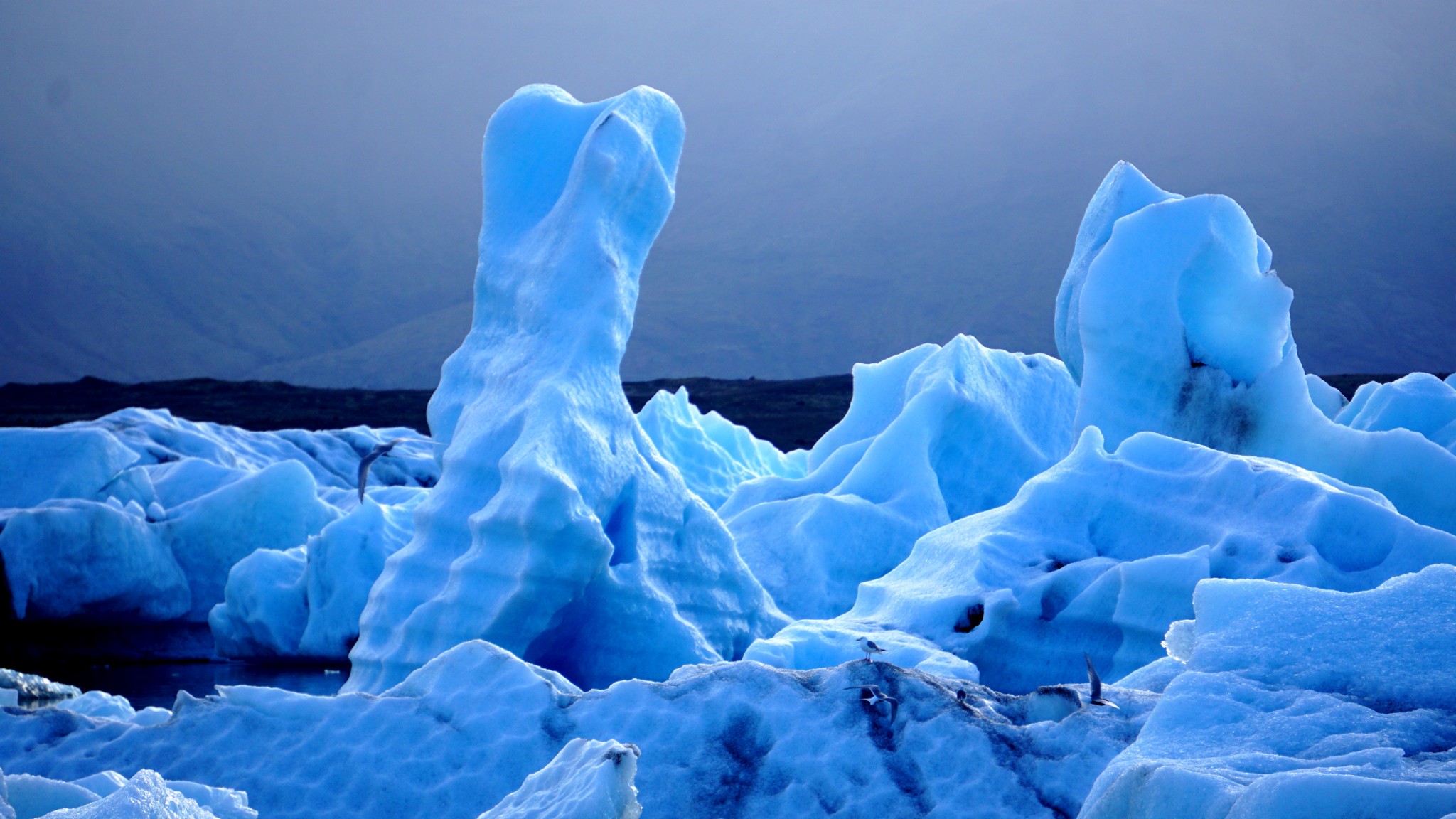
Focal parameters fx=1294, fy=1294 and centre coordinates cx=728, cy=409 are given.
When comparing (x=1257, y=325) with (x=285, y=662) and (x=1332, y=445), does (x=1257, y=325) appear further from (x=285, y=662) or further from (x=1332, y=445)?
(x=285, y=662)

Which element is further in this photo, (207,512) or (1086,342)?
(207,512)

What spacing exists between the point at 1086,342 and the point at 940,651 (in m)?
3.74

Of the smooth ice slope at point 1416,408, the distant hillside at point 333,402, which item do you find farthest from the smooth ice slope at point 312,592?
the distant hillside at point 333,402

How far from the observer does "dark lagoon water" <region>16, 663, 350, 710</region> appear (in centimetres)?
782

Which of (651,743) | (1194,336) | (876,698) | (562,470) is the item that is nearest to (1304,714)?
(876,698)

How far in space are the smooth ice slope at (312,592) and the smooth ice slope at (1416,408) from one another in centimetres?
737

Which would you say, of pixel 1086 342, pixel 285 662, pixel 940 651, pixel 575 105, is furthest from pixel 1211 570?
pixel 285 662

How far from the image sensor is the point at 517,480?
5.60m

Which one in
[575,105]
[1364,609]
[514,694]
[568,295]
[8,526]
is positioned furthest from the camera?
[8,526]

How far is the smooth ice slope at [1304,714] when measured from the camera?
69.9 inches

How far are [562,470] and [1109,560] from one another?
2.49 meters

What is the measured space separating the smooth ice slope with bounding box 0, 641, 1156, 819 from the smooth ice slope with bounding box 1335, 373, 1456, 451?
24.3 ft

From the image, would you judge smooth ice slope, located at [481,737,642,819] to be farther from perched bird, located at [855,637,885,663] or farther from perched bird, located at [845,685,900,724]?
perched bird, located at [855,637,885,663]

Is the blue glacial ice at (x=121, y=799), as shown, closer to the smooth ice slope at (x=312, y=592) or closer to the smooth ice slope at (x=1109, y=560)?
the smooth ice slope at (x=1109, y=560)
